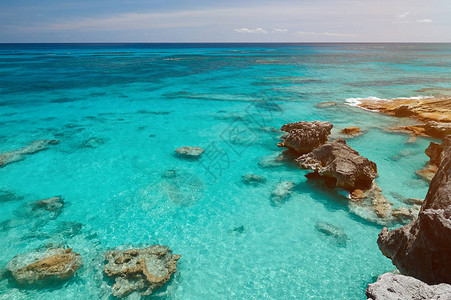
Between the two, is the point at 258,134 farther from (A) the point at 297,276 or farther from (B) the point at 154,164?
(A) the point at 297,276

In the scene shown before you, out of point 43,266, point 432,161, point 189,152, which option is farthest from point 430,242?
point 189,152

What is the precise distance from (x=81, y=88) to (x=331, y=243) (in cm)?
4344

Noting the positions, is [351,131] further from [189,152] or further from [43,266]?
[43,266]

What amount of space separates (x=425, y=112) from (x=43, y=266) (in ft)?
102

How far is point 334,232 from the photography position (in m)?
10.8

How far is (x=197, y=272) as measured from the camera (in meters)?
9.30

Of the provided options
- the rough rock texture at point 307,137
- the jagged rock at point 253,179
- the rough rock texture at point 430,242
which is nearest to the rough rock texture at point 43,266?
the jagged rock at point 253,179

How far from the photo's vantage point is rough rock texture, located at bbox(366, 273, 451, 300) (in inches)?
173

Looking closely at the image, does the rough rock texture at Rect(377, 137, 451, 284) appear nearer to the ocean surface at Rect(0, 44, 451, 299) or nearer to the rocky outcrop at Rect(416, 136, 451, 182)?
the ocean surface at Rect(0, 44, 451, 299)

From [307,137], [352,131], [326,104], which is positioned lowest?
[352,131]

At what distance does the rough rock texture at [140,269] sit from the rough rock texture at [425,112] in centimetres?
2121

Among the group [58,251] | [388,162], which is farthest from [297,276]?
[388,162]

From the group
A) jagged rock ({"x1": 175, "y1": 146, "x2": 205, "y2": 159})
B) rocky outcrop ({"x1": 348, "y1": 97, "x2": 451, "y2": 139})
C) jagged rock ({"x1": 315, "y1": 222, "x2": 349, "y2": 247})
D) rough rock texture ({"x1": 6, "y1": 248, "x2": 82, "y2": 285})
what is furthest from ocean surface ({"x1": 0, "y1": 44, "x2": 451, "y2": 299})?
rocky outcrop ({"x1": 348, "y1": 97, "x2": 451, "y2": 139})

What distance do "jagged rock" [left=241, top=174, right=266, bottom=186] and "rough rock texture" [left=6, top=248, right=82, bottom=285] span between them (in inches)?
344
